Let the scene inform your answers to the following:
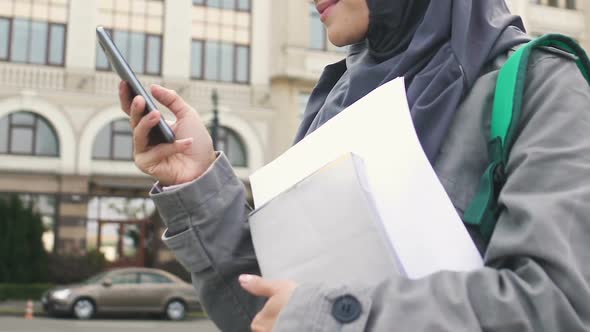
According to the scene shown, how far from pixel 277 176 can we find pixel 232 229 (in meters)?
0.19

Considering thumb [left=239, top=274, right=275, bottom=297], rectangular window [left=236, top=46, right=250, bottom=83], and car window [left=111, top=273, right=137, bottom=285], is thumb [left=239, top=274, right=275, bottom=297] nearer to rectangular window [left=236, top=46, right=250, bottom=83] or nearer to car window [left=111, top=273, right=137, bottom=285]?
car window [left=111, top=273, right=137, bottom=285]

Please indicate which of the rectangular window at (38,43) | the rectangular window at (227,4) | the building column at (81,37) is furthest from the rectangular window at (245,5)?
the rectangular window at (38,43)

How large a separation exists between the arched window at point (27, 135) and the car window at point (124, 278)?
6.79 meters

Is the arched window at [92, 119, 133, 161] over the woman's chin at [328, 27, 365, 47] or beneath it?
beneath

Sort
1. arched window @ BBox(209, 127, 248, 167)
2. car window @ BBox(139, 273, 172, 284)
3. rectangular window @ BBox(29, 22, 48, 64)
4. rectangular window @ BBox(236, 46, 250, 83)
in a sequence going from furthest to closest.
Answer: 1. rectangular window @ BBox(236, 46, 250, 83)
2. arched window @ BBox(209, 127, 248, 167)
3. rectangular window @ BBox(29, 22, 48, 64)
4. car window @ BBox(139, 273, 172, 284)

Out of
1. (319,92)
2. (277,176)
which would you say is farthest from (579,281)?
(319,92)

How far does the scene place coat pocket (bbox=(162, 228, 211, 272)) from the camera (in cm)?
137

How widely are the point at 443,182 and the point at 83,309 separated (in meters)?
17.1

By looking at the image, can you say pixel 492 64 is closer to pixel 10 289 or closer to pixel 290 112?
pixel 10 289

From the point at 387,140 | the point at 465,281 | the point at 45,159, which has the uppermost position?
the point at 387,140

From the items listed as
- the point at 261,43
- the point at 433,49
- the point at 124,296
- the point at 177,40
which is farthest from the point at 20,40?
the point at 433,49

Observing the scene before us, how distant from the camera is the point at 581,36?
90.4 feet

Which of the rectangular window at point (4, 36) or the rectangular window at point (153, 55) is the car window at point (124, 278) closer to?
the rectangular window at point (153, 55)

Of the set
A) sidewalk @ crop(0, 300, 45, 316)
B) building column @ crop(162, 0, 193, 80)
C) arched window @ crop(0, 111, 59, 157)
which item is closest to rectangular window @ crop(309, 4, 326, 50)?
building column @ crop(162, 0, 193, 80)
